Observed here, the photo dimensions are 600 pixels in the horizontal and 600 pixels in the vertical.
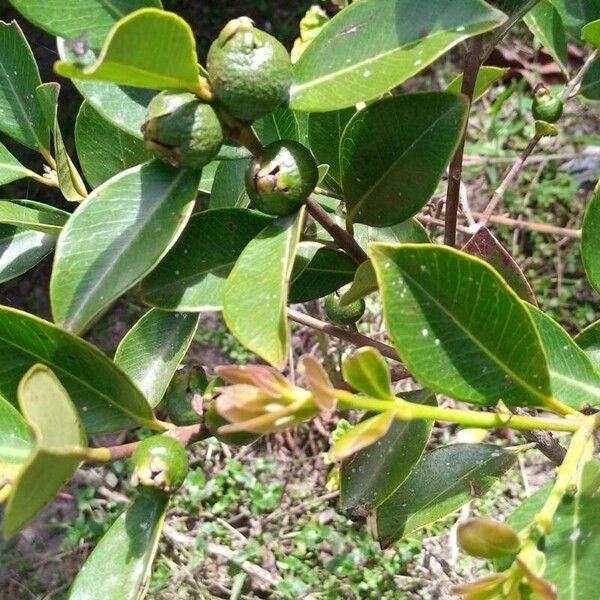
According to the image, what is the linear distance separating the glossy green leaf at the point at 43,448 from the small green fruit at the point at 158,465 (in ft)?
0.35

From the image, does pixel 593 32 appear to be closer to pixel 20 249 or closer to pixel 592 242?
pixel 592 242

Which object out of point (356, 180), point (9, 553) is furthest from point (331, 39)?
point (9, 553)

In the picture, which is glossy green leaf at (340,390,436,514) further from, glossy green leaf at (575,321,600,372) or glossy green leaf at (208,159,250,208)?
glossy green leaf at (208,159,250,208)

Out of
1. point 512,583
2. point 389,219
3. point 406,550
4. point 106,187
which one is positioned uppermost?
point 106,187

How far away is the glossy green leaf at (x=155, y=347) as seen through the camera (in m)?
1.07

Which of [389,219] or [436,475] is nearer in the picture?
[389,219]

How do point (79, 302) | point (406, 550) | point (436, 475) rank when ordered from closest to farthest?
point (79, 302), point (436, 475), point (406, 550)

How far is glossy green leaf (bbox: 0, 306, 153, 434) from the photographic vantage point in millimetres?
797

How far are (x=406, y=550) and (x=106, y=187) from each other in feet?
5.01

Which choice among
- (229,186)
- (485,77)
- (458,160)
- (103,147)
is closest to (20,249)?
(103,147)

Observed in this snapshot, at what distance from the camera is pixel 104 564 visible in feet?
2.83

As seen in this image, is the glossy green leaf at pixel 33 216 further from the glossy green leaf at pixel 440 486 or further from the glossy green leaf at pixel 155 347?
the glossy green leaf at pixel 440 486

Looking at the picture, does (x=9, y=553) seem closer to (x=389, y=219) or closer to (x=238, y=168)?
(x=238, y=168)

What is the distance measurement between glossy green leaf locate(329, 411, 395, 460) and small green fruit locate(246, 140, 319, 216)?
0.25m
